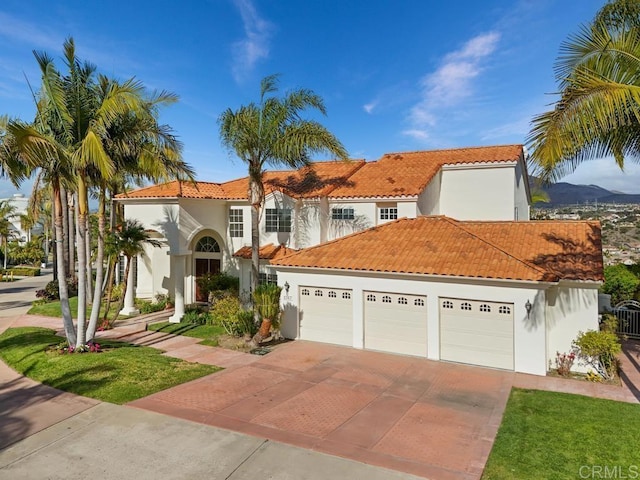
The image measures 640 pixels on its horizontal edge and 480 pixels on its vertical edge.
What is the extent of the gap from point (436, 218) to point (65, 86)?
15567 mm

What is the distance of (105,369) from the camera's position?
1403 cm

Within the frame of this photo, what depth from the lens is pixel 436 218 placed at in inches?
782

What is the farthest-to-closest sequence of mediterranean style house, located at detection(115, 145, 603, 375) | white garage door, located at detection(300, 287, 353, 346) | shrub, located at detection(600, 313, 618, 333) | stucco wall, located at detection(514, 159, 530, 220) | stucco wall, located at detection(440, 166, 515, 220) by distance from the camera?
stucco wall, located at detection(514, 159, 530, 220) → stucco wall, located at detection(440, 166, 515, 220) → white garage door, located at detection(300, 287, 353, 346) → shrub, located at detection(600, 313, 618, 333) → mediterranean style house, located at detection(115, 145, 603, 375)

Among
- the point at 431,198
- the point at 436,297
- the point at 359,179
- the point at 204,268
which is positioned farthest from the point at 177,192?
the point at 436,297

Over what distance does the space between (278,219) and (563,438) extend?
17.3 meters

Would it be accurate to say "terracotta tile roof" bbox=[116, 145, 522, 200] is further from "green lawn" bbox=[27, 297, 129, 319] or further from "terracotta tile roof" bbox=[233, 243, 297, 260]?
"green lawn" bbox=[27, 297, 129, 319]

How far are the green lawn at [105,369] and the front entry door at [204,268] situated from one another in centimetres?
907

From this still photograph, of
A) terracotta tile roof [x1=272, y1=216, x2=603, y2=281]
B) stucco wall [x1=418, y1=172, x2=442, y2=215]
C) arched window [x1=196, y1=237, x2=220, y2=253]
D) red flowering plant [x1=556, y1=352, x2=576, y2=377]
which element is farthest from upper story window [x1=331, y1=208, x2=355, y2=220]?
red flowering plant [x1=556, y1=352, x2=576, y2=377]

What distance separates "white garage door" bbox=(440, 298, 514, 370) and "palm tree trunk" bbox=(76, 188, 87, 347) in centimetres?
1284

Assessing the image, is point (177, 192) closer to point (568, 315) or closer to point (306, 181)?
point (306, 181)

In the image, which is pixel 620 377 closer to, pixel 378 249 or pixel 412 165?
pixel 378 249

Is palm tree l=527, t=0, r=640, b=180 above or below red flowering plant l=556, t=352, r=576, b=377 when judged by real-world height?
above

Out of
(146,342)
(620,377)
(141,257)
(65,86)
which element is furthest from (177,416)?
(141,257)

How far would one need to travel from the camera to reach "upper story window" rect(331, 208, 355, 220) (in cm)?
2273
